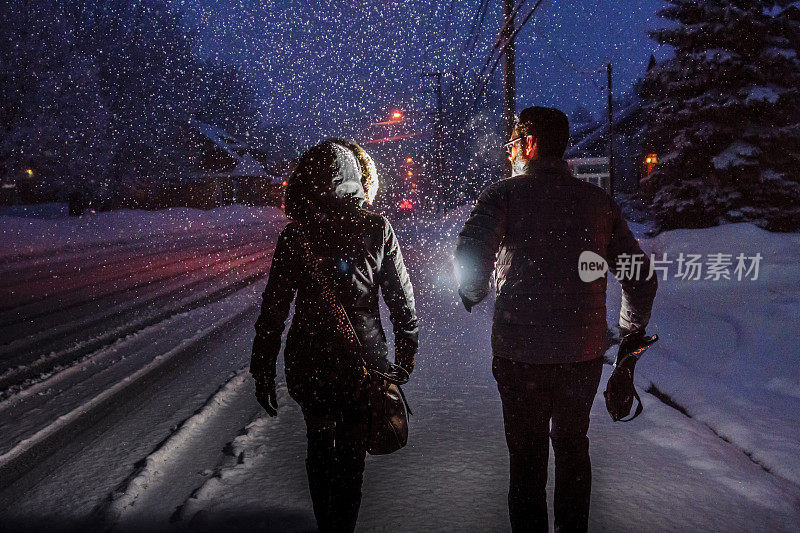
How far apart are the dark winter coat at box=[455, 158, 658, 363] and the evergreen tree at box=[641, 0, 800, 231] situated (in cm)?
1726

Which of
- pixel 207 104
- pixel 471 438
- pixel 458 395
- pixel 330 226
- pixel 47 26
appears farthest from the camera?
pixel 207 104

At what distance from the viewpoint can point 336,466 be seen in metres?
2.41

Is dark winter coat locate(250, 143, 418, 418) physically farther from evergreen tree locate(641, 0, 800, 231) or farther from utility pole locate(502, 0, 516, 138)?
evergreen tree locate(641, 0, 800, 231)

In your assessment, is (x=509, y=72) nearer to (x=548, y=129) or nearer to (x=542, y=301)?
(x=548, y=129)

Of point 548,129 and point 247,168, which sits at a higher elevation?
point 247,168

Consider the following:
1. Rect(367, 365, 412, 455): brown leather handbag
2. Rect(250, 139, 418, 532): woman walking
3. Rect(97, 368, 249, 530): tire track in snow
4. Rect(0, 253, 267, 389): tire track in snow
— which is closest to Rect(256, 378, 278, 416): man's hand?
Rect(250, 139, 418, 532): woman walking

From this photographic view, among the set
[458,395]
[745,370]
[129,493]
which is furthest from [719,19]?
[129,493]

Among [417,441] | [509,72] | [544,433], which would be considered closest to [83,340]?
[417,441]

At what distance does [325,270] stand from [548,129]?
1.07 meters

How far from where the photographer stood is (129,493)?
3.33 meters

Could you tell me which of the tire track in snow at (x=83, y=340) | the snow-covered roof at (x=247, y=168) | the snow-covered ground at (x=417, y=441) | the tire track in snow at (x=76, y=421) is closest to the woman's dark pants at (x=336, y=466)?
the snow-covered ground at (x=417, y=441)

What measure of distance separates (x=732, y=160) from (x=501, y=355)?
17501 mm

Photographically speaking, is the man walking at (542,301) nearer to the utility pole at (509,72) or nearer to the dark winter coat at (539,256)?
the dark winter coat at (539,256)

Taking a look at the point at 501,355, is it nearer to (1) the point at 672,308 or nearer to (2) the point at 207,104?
(1) the point at 672,308
